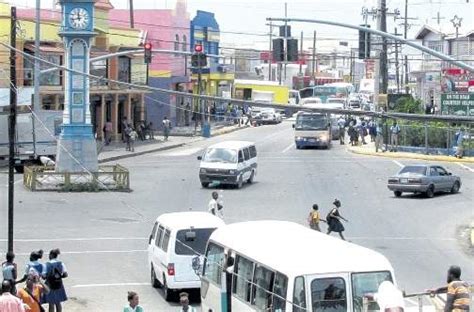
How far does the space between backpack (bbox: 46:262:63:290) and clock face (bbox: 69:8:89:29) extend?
2535cm

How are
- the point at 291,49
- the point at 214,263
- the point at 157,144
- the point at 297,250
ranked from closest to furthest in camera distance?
the point at 297,250, the point at 214,263, the point at 291,49, the point at 157,144

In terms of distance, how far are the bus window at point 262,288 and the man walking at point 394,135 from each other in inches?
1768

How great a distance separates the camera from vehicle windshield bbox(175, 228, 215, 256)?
21.6 m

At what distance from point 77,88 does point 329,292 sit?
3020 centimetres

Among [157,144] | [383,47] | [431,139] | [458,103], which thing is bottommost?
[157,144]

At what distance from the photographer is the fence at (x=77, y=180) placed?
40844 mm

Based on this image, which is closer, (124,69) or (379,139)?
(379,139)

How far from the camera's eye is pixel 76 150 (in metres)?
43.2

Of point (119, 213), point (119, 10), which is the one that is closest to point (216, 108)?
point (119, 10)

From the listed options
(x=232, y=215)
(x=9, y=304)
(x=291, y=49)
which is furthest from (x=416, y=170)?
(x=9, y=304)

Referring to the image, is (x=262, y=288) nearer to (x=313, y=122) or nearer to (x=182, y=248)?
(x=182, y=248)

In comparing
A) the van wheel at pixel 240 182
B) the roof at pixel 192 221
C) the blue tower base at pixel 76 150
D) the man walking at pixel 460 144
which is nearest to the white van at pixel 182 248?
the roof at pixel 192 221

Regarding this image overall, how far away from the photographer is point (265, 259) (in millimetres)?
15930

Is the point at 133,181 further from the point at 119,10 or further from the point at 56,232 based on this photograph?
the point at 119,10
